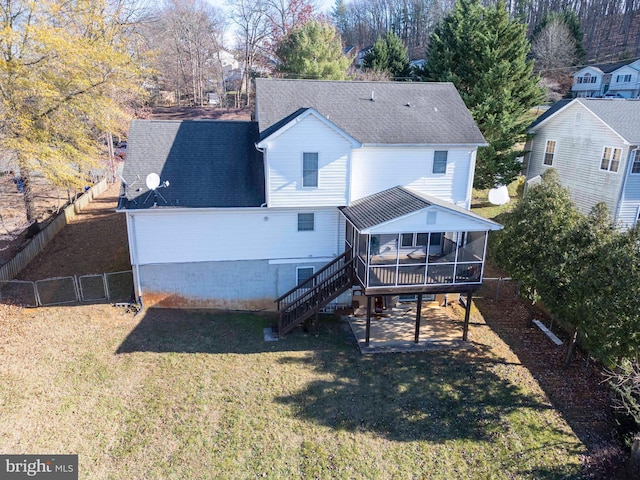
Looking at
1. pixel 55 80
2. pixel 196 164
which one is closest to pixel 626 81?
pixel 196 164

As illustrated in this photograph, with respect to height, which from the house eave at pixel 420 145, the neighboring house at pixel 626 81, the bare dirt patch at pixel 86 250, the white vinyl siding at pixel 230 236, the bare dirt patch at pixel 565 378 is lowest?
the bare dirt patch at pixel 565 378

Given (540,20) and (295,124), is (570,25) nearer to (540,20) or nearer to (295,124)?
(540,20)

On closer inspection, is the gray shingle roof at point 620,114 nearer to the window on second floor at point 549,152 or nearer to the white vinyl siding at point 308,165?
the window on second floor at point 549,152

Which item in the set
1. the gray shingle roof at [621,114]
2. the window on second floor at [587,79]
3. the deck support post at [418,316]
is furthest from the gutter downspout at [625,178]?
the window on second floor at [587,79]

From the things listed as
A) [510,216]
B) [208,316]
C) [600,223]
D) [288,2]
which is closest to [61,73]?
[208,316]

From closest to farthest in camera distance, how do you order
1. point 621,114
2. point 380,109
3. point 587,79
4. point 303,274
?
point 303,274 < point 380,109 < point 621,114 < point 587,79

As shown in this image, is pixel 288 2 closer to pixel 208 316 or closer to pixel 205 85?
pixel 205 85
